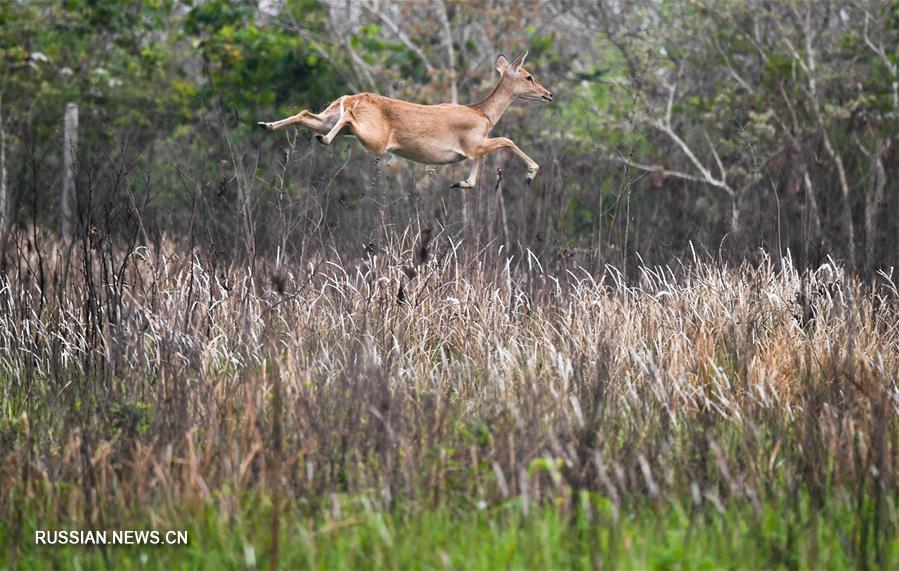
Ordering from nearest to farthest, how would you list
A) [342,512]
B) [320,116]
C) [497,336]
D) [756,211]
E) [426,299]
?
[342,512], [497,336], [426,299], [320,116], [756,211]

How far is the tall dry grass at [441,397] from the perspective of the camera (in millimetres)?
4582

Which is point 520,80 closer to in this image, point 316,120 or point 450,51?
point 316,120

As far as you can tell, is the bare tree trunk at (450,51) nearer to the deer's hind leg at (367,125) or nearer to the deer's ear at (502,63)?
the deer's ear at (502,63)

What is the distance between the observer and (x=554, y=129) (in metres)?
17.8

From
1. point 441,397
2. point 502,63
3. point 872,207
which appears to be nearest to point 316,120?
point 502,63

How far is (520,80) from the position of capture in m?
9.73

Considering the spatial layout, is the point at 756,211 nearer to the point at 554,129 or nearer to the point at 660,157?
the point at 660,157

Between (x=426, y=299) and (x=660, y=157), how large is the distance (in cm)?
899

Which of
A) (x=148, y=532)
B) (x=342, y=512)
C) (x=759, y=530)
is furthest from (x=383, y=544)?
(x=759, y=530)

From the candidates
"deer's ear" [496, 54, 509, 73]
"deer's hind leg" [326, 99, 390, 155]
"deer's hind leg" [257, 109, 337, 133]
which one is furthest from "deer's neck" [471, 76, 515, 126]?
"deer's hind leg" [257, 109, 337, 133]

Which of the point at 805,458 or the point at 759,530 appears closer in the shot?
the point at 759,530

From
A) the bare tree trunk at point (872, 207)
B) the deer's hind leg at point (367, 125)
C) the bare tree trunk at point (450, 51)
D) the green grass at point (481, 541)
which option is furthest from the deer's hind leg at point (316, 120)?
the bare tree trunk at point (450, 51)

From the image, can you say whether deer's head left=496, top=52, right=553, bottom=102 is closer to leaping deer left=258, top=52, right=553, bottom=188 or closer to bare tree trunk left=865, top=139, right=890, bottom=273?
leaping deer left=258, top=52, right=553, bottom=188

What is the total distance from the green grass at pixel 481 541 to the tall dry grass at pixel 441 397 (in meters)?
0.07
